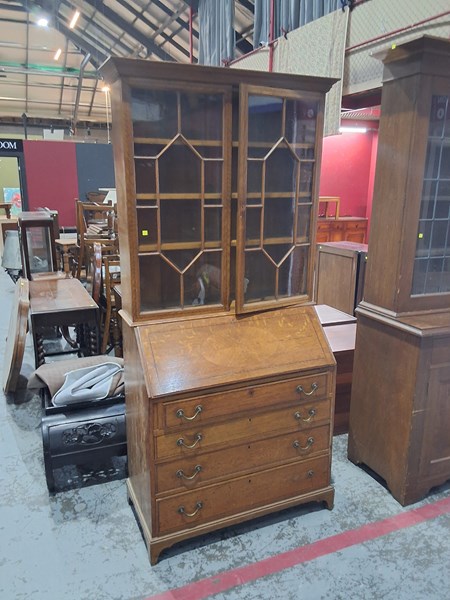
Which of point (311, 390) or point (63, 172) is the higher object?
point (63, 172)

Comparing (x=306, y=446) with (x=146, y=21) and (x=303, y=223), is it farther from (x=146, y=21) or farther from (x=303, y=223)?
(x=146, y=21)

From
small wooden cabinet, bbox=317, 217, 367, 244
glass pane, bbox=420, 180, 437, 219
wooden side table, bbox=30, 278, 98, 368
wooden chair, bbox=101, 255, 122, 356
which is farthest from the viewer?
small wooden cabinet, bbox=317, 217, 367, 244

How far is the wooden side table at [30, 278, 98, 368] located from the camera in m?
3.03

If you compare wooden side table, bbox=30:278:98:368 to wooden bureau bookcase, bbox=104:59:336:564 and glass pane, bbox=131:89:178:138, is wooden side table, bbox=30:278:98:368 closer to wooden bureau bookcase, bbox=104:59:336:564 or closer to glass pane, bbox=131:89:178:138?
wooden bureau bookcase, bbox=104:59:336:564

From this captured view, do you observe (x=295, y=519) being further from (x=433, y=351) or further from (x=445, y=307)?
(x=445, y=307)

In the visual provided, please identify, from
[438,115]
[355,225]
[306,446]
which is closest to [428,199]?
[438,115]

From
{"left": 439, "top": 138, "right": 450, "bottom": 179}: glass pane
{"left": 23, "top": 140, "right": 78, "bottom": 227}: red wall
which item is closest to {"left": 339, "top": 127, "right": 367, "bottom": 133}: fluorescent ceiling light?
{"left": 439, "top": 138, "right": 450, "bottom": 179}: glass pane

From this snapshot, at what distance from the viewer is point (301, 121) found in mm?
2016

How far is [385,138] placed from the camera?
216cm

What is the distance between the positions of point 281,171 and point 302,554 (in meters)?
1.76

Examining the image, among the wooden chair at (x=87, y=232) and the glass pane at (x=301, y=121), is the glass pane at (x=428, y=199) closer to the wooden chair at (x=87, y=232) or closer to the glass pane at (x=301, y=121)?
the glass pane at (x=301, y=121)

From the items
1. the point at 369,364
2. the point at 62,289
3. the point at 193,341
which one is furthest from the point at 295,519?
the point at 62,289

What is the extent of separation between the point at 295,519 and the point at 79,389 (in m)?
1.35

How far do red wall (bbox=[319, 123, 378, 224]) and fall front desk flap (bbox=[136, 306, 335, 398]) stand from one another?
5.59 m
